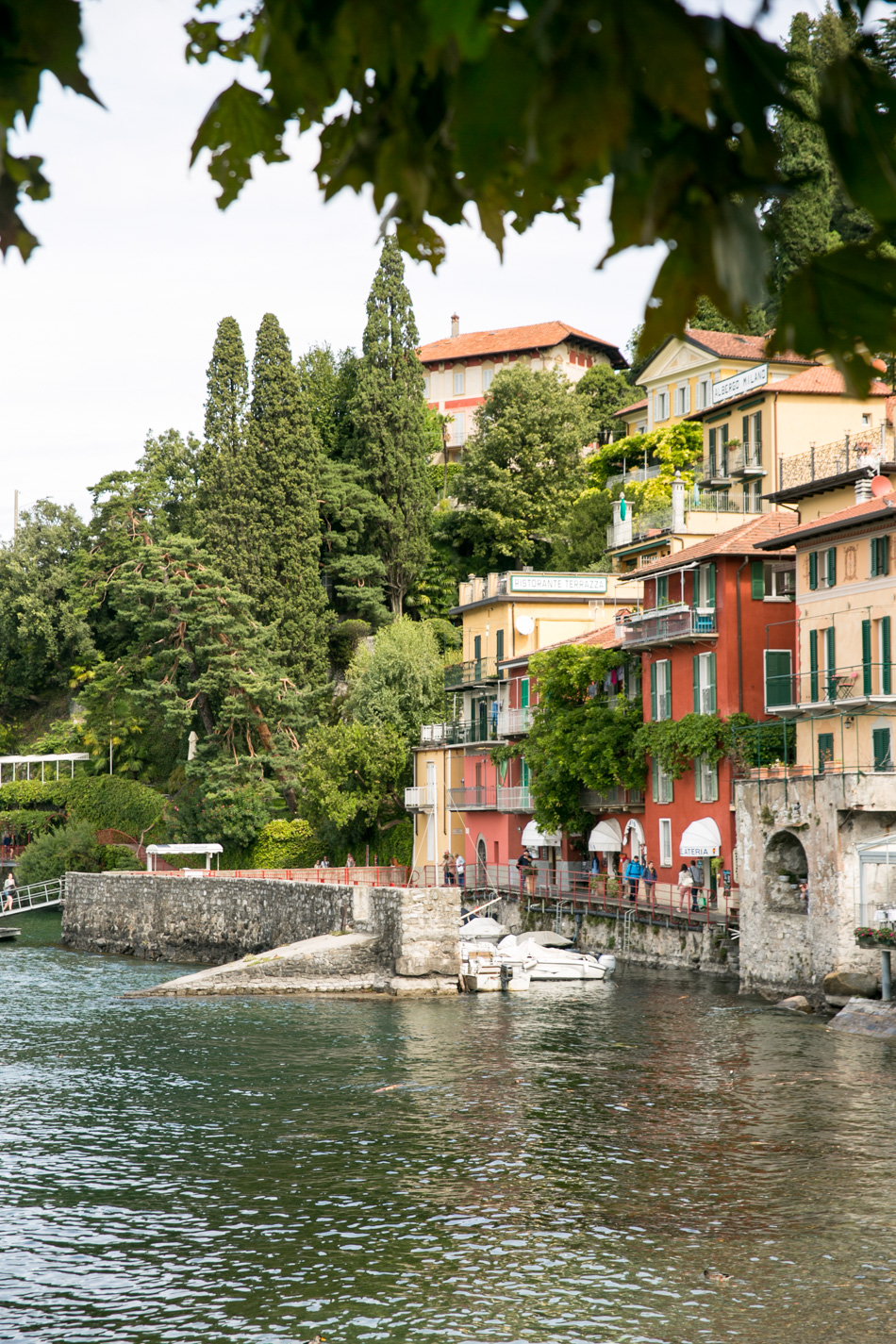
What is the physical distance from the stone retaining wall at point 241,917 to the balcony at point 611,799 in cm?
952

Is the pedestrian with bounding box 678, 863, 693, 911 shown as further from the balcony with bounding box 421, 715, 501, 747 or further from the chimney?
the balcony with bounding box 421, 715, 501, 747

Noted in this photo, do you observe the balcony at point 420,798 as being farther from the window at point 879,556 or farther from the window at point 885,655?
the window at point 879,556

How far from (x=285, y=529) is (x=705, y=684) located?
29.6m

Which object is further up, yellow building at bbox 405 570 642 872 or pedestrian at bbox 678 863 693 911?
yellow building at bbox 405 570 642 872

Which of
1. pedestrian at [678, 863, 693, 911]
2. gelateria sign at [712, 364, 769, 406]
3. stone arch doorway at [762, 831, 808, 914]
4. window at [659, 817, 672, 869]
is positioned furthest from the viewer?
gelateria sign at [712, 364, 769, 406]

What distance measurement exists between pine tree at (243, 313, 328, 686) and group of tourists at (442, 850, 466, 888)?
14.5m

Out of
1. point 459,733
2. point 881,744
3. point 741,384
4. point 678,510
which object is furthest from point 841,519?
point 459,733

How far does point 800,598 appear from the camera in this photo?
34.7m

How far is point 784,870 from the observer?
3044cm

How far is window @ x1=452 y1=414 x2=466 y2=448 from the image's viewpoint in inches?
3494

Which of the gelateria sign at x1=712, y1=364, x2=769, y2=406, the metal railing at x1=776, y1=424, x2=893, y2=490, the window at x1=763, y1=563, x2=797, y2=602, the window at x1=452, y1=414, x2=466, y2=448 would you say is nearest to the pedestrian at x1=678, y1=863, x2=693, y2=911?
the window at x1=763, y1=563, x2=797, y2=602

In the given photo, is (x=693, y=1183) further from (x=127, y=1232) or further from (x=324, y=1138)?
(x=127, y=1232)

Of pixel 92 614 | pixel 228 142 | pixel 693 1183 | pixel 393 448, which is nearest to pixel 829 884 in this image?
pixel 693 1183

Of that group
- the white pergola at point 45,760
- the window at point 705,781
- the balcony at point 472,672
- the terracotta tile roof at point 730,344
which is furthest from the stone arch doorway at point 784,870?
the white pergola at point 45,760
